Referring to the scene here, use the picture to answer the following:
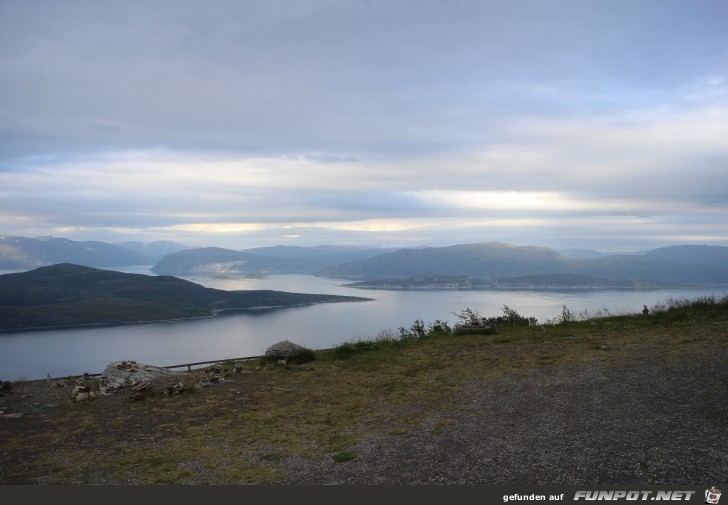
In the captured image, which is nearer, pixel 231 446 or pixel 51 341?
pixel 231 446

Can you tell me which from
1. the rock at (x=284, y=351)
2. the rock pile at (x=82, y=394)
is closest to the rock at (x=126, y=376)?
the rock pile at (x=82, y=394)

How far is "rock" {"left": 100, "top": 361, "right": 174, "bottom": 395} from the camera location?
1704 cm

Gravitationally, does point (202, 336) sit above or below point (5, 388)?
below

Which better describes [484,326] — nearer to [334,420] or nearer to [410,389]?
[410,389]

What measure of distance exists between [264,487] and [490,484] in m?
3.88

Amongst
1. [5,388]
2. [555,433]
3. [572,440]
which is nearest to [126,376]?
[5,388]

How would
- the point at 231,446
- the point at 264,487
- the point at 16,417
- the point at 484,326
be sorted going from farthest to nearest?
the point at 484,326
the point at 16,417
the point at 231,446
the point at 264,487

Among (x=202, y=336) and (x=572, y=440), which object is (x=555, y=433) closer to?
(x=572, y=440)

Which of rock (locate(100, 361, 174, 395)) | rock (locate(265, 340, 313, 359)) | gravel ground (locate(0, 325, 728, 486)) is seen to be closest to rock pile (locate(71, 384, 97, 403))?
rock (locate(100, 361, 174, 395))

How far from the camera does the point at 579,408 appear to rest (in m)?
10.6

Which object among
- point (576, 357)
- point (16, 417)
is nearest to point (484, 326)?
point (576, 357)

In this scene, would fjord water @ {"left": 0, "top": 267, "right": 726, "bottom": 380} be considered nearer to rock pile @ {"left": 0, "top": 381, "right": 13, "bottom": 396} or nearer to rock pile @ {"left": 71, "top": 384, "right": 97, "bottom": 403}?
rock pile @ {"left": 0, "top": 381, "right": 13, "bottom": 396}

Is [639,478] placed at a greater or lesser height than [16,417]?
greater

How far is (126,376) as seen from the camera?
57.9 ft
